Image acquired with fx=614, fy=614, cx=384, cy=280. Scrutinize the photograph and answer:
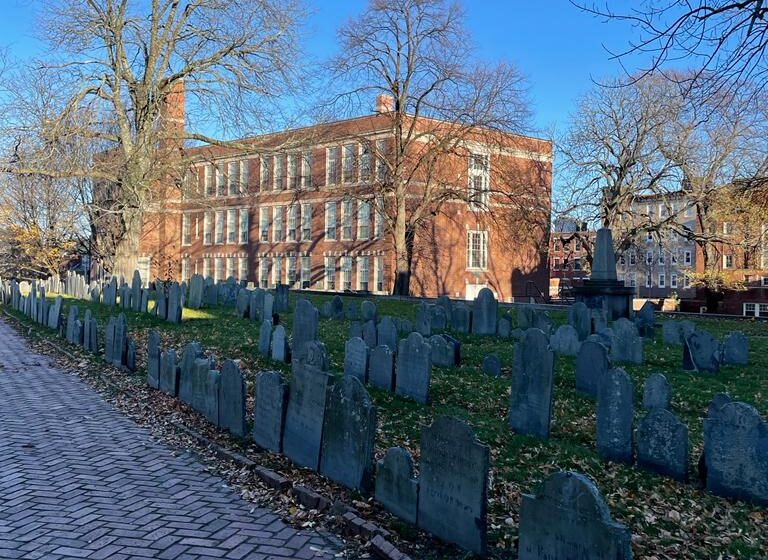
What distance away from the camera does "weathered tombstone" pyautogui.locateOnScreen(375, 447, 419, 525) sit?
4.72 metres

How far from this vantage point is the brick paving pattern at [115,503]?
439cm

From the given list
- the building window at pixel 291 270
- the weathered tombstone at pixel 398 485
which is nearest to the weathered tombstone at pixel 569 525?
the weathered tombstone at pixel 398 485

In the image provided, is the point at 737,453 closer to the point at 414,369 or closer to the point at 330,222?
the point at 414,369

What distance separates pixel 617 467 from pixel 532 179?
3380 centimetres

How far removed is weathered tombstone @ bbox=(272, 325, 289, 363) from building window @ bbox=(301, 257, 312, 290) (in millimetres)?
33714

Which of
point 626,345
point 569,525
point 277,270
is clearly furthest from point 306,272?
point 569,525

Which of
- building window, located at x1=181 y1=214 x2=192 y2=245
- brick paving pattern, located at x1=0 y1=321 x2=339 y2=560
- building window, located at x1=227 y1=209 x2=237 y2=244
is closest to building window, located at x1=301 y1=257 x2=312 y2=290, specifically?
building window, located at x1=227 y1=209 x2=237 y2=244

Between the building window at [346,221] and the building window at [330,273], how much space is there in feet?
6.23

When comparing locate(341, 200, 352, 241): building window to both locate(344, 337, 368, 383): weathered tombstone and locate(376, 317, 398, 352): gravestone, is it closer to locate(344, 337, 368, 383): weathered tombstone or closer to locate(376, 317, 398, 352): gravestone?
locate(376, 317, 398, 352): gravestone

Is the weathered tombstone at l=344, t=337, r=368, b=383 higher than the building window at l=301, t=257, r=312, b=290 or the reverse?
the reverse

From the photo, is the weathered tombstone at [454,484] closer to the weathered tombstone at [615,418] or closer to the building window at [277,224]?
the weathered tombstone at [615,418]

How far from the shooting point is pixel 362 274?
40.9 meters

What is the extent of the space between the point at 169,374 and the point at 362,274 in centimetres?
3189

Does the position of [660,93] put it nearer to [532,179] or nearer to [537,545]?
[532,179]
